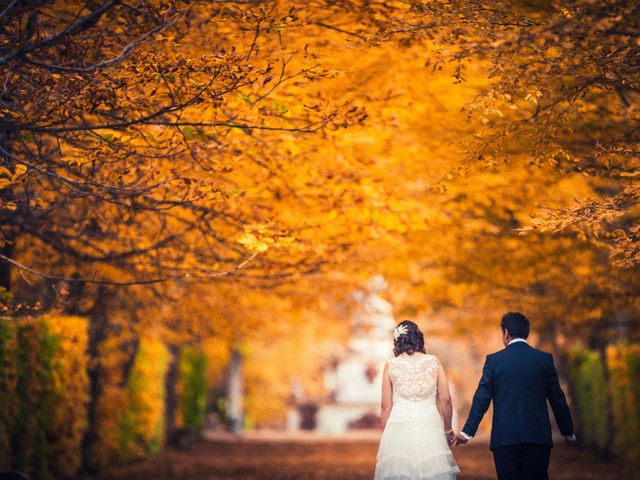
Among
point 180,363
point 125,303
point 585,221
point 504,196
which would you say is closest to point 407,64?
point 504,196

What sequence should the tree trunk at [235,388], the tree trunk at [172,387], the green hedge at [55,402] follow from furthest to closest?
1. the tree trunk at [235,388]
2. the tree trunk at [172,387]
3. the green hedge at [55,402]

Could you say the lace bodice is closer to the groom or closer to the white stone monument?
the groom

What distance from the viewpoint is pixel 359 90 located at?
8.66 meters

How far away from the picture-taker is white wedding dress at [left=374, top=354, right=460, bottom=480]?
711cm

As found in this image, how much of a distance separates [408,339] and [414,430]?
79 cm

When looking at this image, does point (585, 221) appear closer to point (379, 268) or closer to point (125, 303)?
point (379, 268)

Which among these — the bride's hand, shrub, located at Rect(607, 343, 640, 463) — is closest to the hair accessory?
the bride's hand

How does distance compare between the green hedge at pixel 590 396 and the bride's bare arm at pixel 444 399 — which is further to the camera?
the green hedge at pixel 590 396

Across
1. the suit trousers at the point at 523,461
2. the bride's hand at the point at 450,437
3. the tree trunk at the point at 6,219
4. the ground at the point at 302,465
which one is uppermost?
the tree trunk at the point at 6,219

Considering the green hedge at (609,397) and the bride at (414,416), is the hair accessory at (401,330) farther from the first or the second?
the green hedge at (609,397)

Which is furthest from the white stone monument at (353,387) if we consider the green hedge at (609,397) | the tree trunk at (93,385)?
the tree trunk at (93,385)

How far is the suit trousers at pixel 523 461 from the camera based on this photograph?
6488 mm

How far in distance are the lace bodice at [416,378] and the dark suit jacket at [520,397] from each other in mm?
644

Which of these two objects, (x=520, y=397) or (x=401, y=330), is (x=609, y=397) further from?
(x=520, y=397)
